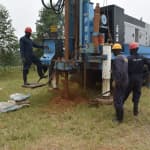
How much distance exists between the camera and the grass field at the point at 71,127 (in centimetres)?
636

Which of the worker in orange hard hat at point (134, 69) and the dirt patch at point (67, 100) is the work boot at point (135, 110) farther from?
the dirt patch at point (67, 100)

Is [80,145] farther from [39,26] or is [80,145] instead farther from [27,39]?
[39,26]

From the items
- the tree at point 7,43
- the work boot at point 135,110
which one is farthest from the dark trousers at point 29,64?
the tree at point 7,43

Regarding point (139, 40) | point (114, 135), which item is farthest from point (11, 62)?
point (114, 135)

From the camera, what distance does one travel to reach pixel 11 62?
3625cm

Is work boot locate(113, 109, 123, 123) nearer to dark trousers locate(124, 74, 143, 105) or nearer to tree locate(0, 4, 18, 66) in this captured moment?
dark trousers locate(124, 74, 143, 105)

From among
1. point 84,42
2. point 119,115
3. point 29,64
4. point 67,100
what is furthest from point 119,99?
point 29,64

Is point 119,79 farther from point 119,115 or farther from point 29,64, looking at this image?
point 29,64

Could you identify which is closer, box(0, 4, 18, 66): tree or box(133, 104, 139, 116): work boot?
box(133, 104, 139, 116): work boot

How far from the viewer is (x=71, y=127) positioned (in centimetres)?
749

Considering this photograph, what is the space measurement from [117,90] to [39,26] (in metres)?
30.4

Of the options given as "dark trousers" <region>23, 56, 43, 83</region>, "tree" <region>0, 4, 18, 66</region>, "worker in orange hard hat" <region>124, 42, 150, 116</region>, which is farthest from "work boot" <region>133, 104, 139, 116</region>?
"tree" <region>0, 4, 18, 66</region>

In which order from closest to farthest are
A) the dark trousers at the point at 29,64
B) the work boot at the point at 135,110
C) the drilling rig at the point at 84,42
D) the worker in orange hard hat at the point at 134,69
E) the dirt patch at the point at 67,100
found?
the worker in orange hard hat at the point at 134,69
the work boot at the point at 135,110
the dirt patch at the point at 67,100
the drilling rig at the point at 84,42
the dark trousers at the point at 29,64

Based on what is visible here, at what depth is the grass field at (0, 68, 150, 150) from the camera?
636cm
